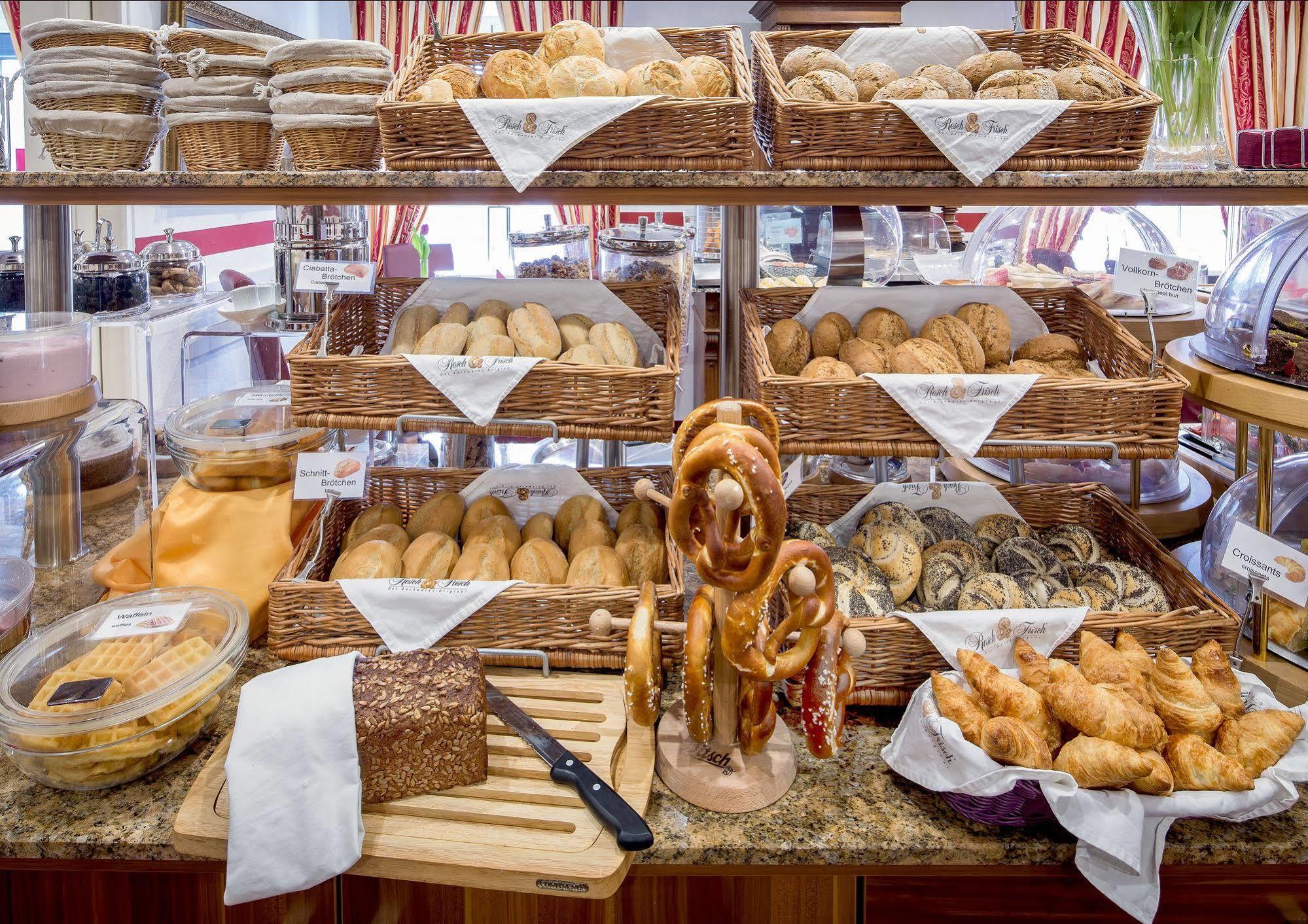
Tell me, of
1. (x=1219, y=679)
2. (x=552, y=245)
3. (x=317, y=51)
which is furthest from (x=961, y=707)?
(x=552, y=245)

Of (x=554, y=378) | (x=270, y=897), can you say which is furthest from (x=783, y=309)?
(x=270, y=897)

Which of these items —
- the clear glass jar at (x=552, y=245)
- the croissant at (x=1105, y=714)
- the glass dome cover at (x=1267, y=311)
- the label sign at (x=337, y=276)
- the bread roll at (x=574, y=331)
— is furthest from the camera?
the clear glass jar at (x=552, y=245)

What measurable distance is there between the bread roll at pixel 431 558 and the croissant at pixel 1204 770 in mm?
1140

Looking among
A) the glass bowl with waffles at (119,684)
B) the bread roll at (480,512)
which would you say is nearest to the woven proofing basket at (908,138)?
the bread roll at (480,512)

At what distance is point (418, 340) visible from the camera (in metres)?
1.77

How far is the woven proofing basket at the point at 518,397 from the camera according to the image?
1.57 m

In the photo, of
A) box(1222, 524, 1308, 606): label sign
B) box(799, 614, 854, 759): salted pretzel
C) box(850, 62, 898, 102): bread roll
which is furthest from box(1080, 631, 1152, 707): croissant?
box(850, 62, 898, 102): bread roll

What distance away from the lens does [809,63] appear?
1.65 meters

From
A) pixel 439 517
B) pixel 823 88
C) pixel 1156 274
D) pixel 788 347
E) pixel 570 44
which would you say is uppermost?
pixel 570 44

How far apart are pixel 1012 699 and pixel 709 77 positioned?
3.54 ft

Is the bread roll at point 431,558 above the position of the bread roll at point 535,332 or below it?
below

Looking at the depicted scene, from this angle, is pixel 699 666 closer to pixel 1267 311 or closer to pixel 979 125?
pixel 979 125

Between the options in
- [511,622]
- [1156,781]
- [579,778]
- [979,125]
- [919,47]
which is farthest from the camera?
[919,47]

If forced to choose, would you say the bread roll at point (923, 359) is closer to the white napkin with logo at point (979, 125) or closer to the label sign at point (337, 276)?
the white napkin with logo at point (979, 125)
